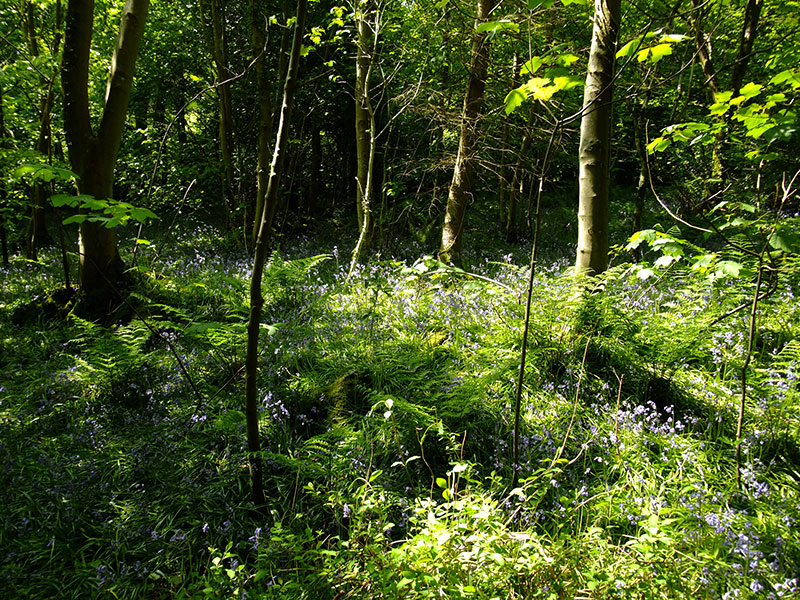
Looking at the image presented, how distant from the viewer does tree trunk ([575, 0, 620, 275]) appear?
4082 mm

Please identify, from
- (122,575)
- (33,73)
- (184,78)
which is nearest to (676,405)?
(122,575)

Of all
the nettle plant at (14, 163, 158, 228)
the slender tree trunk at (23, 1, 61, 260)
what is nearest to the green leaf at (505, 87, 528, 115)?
the nettle plant at (14, 163, 158, 228)

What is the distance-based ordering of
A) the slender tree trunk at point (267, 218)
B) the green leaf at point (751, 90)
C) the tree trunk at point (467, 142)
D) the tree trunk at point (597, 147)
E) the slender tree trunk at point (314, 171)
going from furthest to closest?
the slender tree trunk at point (314, 171), the tree trunk at point (467, 142), the tree trunk at point (597, 147), the green leaf at point (751, 90), the slender tree trunk at point (267, 218)

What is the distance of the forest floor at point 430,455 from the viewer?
219 centimetres

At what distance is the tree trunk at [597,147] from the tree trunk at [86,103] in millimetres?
5475

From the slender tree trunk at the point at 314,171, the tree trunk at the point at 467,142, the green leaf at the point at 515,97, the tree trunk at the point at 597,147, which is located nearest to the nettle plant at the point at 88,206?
the green leaf at the point at 515,97

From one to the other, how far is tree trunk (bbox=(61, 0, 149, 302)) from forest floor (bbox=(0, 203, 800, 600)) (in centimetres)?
209

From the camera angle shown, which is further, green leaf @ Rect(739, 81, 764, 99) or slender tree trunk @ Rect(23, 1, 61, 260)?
slender tree trunk @ Rect(23, 1, 61, 260)

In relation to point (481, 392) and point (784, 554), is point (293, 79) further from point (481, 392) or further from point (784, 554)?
point (784, 554)

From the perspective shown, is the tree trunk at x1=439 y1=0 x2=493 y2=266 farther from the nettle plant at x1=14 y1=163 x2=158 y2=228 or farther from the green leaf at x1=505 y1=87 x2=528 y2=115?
the nettle plant at x1=14 y1=163 x2=158 y2=228

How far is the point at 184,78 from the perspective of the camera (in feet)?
39.5

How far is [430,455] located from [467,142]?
4.66 meters

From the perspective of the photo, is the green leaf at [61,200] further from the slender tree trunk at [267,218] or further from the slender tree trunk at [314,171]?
the slender tree trunk at [314,171]

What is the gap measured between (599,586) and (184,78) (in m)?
14.1
